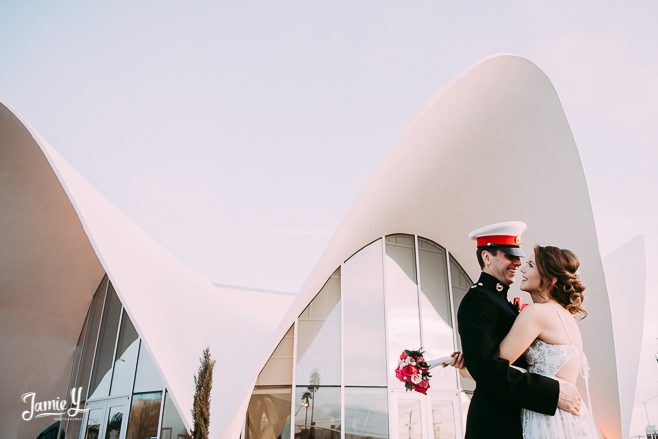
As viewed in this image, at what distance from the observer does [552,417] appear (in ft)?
6.22

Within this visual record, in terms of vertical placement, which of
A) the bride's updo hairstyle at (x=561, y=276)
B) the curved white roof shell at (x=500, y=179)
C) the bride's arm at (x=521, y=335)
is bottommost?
the bride's arm at (x=521, y=335)

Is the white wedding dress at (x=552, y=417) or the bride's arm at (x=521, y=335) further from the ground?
the bride's arm at (x=521, y=335)

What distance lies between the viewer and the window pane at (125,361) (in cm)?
1131

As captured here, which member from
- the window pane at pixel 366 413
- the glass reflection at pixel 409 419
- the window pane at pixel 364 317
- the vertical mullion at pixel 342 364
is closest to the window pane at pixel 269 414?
the vertical mullion at pixel 342 364

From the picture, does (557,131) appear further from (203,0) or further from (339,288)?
(203,0)

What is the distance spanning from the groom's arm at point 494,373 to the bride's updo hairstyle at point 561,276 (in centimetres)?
33

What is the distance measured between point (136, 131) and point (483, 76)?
25.1ft

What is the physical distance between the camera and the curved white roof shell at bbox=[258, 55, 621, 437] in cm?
703

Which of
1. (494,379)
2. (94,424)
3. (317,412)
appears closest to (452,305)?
(317,412)

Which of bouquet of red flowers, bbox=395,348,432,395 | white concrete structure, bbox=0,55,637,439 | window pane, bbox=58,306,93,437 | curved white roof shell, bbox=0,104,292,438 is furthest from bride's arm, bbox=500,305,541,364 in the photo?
window pane, bbox=58,306,93,437

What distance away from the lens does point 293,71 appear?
10.1 meters

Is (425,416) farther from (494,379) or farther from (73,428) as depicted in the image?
(73,428)

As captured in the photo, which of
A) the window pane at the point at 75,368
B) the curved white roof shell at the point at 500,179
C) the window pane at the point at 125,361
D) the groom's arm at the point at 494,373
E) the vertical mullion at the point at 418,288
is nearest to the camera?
the groom's arm at the point at 494,373

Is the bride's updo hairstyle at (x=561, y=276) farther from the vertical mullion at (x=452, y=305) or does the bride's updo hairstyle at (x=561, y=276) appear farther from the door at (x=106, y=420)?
the door at (x=106, y=420)
